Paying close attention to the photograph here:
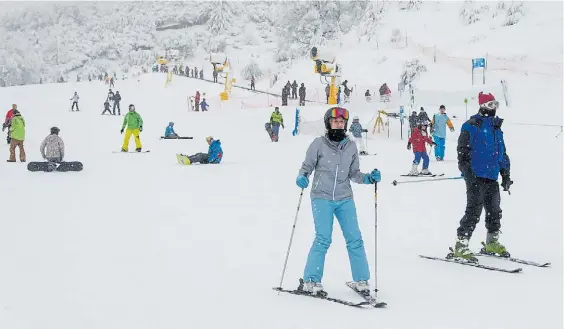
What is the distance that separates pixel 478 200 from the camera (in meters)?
6.25

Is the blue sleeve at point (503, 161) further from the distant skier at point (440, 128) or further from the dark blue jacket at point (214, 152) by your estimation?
the dark blue jacket at point (214, 152)

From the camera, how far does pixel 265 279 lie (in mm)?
5840

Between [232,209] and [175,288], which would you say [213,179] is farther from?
[175,288]

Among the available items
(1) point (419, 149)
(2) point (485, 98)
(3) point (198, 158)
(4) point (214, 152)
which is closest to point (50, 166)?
(3) point (198, 158)

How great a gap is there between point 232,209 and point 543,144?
14123 mm

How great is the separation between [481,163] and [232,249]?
9.11 feet

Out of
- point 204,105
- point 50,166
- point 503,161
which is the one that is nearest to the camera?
point 503,161

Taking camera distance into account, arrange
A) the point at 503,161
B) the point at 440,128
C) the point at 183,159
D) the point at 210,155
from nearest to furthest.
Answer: the point at 503,161 < the point at 183,159 < the point at 210,155 < the point at 440,128

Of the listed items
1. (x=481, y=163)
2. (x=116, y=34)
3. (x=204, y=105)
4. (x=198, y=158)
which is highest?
(x=116, y=34)

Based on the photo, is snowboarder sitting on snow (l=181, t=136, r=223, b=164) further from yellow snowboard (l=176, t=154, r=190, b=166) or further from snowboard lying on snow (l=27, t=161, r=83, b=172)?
snowboard lying on snow (l=27, t=161, r=83, b=172)

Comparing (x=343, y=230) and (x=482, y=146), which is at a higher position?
(x=482, y=146)

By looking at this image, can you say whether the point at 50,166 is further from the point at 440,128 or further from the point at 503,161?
the point at 503,161

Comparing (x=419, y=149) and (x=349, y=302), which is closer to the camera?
(x=349, y=302)

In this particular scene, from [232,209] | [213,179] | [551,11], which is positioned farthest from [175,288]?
[551,11]
